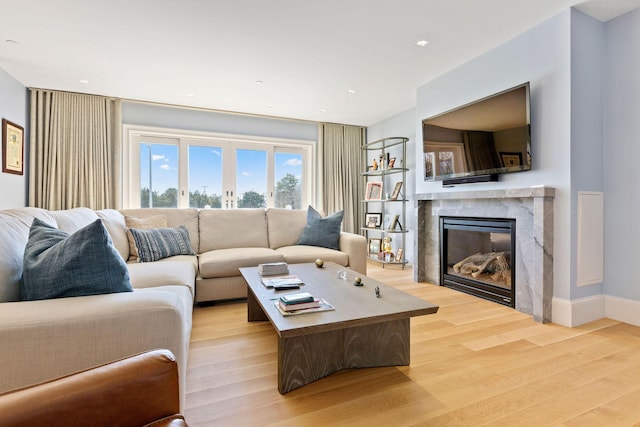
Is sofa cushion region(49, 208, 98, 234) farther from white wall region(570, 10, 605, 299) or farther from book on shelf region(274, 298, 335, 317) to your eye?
white wall region(570, 10, 605, 299)

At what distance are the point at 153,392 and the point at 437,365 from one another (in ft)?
4.92

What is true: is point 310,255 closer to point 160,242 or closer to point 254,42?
point 160,242

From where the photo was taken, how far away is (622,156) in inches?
93.0

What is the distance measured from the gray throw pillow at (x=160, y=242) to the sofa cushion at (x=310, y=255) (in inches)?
37.1

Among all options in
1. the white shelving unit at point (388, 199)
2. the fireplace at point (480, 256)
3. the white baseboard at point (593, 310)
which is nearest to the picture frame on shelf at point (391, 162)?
the white shelving unit at point (388, 199)

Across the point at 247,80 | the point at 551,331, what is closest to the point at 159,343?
the point at 551,331

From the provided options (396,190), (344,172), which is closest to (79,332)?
(396,190)

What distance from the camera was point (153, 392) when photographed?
0.77 metres

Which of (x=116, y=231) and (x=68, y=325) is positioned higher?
(x=116, y=231)

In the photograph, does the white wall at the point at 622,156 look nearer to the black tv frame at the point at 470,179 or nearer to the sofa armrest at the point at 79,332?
the black tv frame at the point at 470,179

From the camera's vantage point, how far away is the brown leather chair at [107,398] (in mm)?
633

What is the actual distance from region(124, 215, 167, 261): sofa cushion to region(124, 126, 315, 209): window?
1365mm

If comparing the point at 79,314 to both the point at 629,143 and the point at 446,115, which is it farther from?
the point at 629,143

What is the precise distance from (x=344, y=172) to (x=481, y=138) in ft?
9.03
